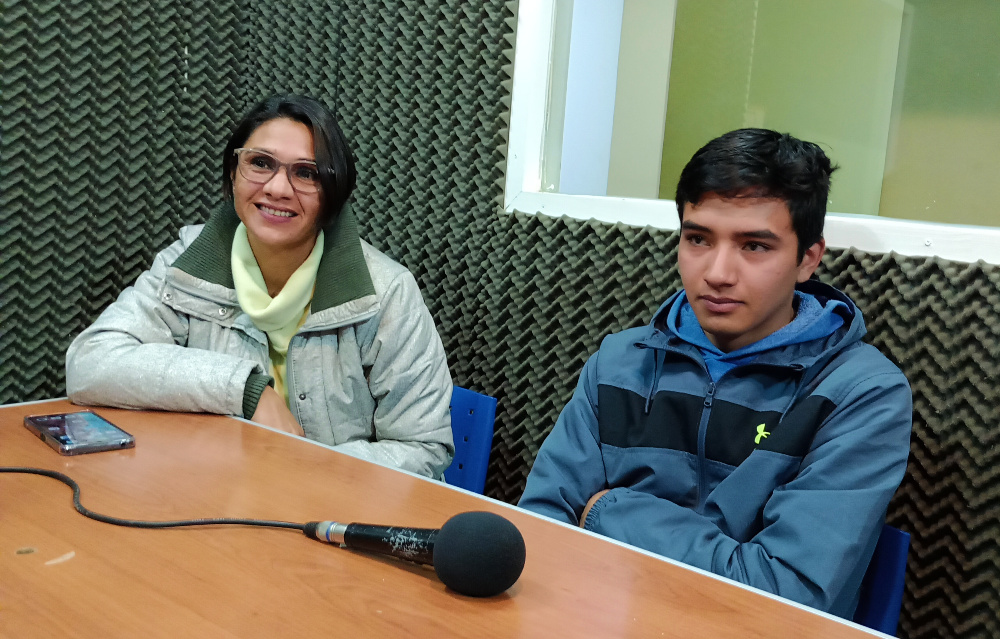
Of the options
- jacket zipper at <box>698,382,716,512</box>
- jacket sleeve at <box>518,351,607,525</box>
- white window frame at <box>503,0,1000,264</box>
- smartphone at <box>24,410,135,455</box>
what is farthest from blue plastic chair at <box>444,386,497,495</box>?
smartphone at <box>24,410,135,455</box>

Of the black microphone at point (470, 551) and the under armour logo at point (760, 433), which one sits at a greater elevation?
the under armour logo at point (760, 433)

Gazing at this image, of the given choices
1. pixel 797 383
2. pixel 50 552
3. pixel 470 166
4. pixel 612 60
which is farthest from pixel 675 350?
pixel 612 60

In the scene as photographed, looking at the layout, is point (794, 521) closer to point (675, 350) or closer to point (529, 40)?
point (675, 350)

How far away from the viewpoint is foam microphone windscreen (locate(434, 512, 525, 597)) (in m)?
0.91

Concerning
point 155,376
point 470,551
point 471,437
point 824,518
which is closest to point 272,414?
point 155,376

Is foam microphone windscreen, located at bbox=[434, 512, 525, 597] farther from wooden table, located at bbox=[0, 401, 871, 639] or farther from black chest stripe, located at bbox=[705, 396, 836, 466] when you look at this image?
black chest stripe, located at bbox=[705, 396, 836, 466]

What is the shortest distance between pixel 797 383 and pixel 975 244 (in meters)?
0.55

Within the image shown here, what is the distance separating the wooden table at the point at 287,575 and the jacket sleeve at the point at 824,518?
0.83ft

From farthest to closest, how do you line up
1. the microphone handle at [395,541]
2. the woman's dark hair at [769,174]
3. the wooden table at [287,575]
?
the woman's dark hair at [769,174], the microphone handle at [395,541], the wooden table at [287,575]

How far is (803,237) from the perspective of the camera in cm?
151

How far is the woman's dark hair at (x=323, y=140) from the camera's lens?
193 centimetres

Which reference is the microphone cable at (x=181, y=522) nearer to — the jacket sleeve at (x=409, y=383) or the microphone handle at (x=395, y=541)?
the microphone handle at (x=395, y=541)

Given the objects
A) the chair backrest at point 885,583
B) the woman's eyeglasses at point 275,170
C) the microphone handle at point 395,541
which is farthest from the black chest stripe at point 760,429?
the woman's eyeglasses at point 275,170

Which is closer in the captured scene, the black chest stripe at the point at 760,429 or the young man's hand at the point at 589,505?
the black chest stripe at the point at 760,429
